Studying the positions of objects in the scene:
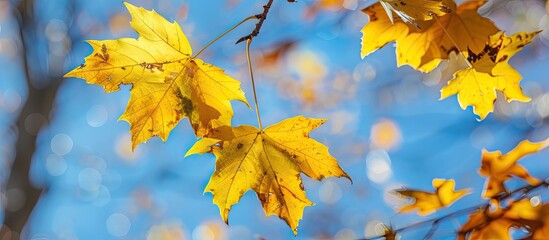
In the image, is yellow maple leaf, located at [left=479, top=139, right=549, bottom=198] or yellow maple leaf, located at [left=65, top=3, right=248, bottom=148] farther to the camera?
yellow maple leaf, located at [left=479, top=139, right=549, bottom=198]

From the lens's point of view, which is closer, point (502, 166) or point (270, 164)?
point (270, 164)

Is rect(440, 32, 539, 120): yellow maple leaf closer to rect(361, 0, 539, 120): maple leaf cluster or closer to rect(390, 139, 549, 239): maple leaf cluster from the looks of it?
rect(361, 0, 539, 120): maple leaf cluster

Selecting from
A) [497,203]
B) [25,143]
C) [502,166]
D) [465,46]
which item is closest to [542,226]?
[497,203]

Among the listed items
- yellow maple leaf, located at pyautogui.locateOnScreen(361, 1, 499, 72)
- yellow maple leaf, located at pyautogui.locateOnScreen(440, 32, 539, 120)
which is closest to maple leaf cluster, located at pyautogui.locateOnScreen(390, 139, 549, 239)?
yellow maple leaf, located at pyautogui.locateOnScreen(440, 32, 539, 120)

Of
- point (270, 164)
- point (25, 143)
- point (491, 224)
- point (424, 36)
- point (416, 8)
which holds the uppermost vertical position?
point (416, 8)

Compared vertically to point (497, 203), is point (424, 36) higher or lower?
higher

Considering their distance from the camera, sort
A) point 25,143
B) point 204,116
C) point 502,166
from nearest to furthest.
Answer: point 204,116 → point 502,166 → point 25,143

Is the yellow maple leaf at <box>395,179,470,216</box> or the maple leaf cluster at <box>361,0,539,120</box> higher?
the maple leaf cluster at <box>361,0,539,120</box>

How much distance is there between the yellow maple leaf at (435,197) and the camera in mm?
1164

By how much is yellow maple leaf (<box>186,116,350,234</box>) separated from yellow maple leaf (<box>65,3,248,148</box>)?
5 centimetres

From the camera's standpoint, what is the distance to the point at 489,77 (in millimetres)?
1070

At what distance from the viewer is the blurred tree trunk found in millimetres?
3887

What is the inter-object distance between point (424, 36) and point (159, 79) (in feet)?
1.87

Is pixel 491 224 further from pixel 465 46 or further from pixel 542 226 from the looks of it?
pixel 465 46
